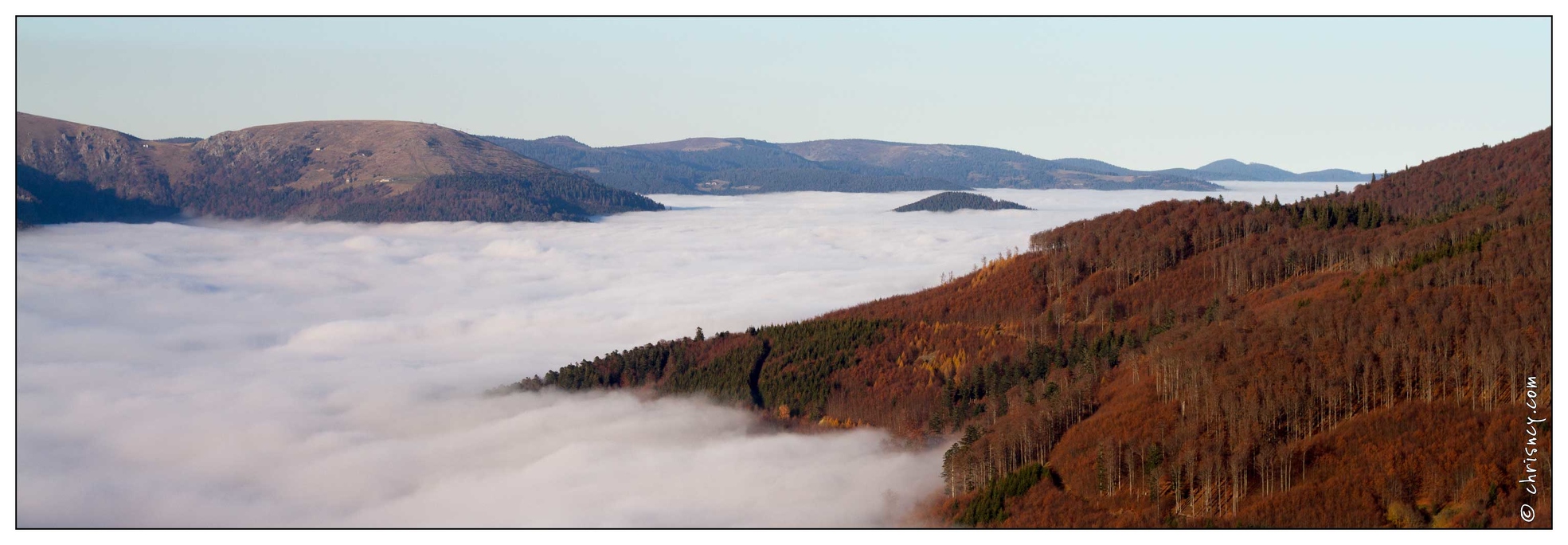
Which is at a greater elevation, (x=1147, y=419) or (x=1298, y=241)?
(x=1298, y=241)

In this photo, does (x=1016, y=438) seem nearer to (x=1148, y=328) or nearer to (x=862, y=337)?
(x=1148, y=328)

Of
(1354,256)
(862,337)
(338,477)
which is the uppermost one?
(1354,256)

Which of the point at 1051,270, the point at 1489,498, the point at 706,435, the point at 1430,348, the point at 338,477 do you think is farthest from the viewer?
the point at 1051,270

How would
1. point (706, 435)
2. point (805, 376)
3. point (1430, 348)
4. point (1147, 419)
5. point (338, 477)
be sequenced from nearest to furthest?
1. point (1430, 348)
2. point (1147, 419)
3. point (338, 477)
4. point (706, 435)
5. point (805, 376)

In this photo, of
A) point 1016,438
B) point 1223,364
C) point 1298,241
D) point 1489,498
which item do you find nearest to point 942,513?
point 1016,438

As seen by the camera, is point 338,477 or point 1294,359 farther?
point 338,477

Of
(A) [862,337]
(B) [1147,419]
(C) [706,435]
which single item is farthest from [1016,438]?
(A) [862,337]
